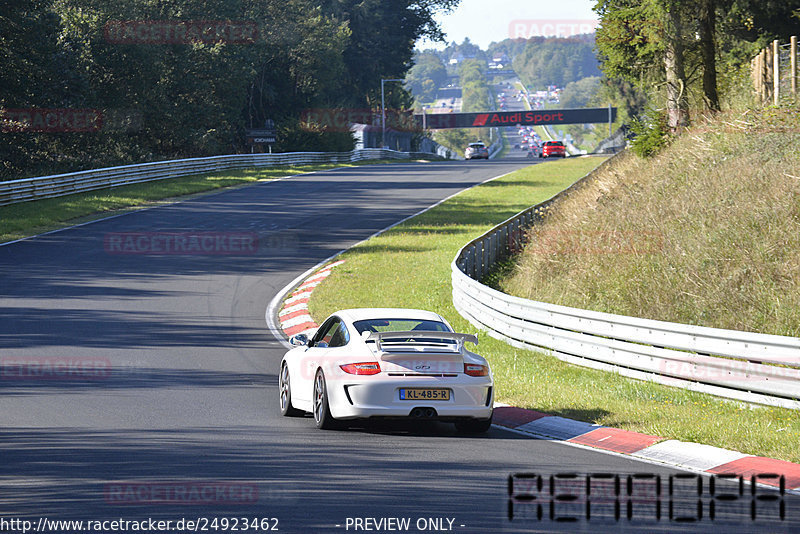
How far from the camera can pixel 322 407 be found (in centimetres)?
1060

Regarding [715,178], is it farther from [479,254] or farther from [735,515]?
[735,515]

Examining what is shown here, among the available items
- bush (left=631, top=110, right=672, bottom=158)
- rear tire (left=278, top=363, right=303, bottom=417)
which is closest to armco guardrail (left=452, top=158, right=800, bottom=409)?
rear tire (left=278, top=363, right=303, bottom=417)

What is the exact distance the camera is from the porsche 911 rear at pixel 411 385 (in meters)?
10.1

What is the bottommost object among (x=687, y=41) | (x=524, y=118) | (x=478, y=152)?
(x=478, y=152)

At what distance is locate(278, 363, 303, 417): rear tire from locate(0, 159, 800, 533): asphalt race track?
277 millimetres

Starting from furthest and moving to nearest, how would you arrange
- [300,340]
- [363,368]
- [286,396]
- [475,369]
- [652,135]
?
[652,135]
[286,396]
[300,340]
[475,369]
[363,368]

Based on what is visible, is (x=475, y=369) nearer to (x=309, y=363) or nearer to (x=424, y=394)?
(x=424, y=394)

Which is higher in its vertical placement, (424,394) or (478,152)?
(424,394)

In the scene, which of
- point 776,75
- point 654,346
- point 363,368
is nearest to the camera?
point 363,368

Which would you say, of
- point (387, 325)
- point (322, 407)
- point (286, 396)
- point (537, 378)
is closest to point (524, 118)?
point (537, 378)

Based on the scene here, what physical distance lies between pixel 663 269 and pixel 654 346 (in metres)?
5.57

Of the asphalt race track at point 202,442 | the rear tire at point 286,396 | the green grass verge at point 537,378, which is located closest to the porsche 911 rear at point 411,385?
the asphalt race track at point 202,442

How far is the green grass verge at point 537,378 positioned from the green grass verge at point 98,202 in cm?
1089

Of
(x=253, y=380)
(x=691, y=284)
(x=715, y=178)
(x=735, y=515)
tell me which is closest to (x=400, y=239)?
(x=715, y=178)
